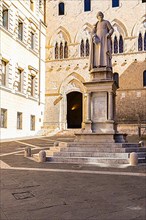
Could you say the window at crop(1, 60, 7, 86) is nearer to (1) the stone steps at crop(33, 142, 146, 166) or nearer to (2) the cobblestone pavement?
(1) the stone steps at crop(33, 142, 146, 166)

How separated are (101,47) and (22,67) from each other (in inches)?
614

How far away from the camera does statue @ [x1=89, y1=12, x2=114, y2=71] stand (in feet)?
43.0

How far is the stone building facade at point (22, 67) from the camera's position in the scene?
24.4m

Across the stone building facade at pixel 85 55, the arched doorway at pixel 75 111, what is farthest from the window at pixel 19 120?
the arched doorway at pixel 75 111

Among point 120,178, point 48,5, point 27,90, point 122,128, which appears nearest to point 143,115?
point 122,128

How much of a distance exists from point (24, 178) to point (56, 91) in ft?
85.5

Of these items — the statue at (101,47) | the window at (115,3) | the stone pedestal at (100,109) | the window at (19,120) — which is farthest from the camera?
the window at (115,3)

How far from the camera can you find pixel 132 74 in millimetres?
30641

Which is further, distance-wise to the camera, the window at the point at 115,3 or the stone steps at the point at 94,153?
the window at the point at 115,3

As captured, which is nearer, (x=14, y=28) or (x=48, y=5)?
(x=14, y=28)

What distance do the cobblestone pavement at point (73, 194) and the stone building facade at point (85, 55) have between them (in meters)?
21.9

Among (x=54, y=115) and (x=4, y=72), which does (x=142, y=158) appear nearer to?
(x=4, y=72)

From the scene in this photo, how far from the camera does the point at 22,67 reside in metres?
27.4

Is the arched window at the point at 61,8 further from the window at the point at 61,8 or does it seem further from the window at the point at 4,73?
the window at the point at 4,73
